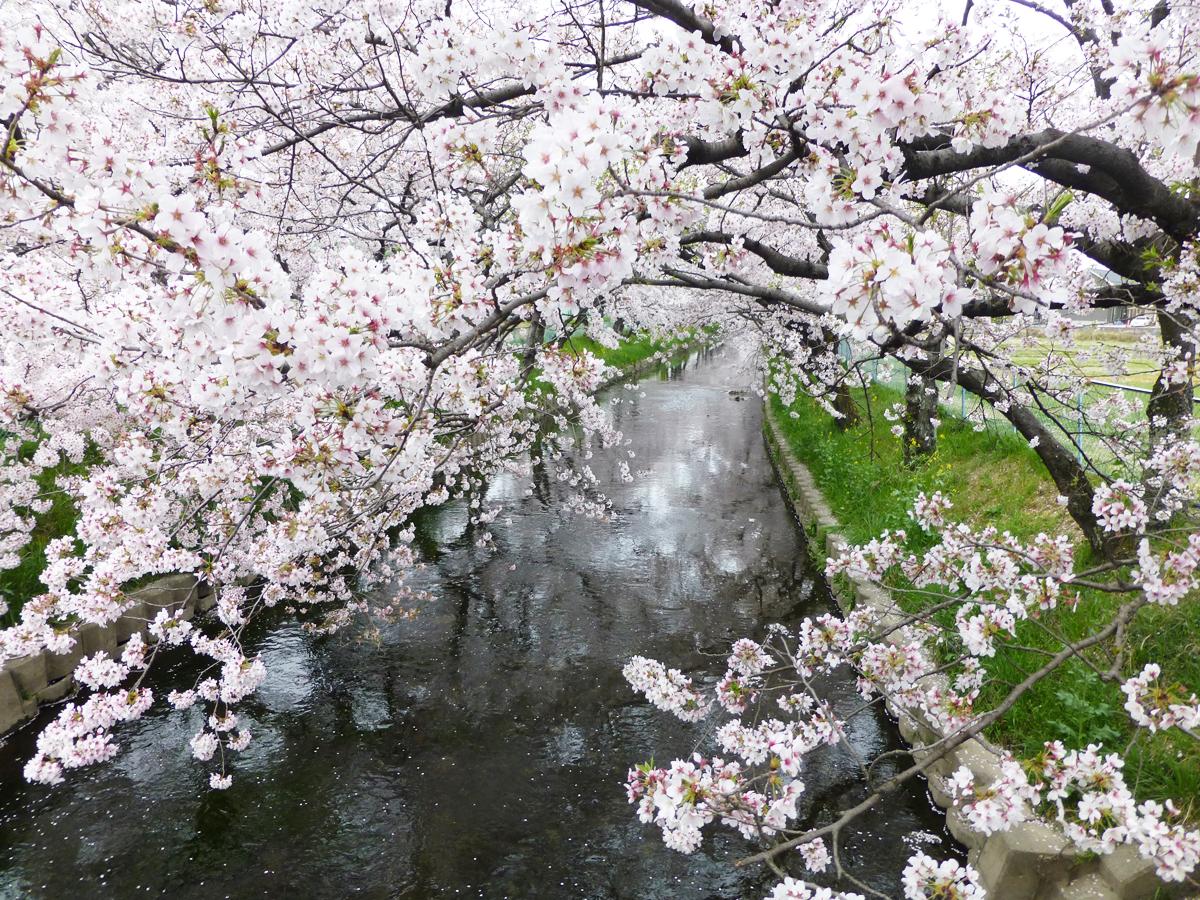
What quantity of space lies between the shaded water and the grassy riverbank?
1176 mm

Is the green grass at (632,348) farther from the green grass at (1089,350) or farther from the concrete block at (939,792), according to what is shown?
the concrete block at (939,792)

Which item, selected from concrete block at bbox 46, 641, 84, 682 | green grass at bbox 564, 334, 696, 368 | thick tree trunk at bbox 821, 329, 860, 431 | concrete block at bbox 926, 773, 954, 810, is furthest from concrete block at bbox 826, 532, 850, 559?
green grass at bbox 564, 334, 696, 368

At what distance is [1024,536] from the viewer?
6715 millimetres

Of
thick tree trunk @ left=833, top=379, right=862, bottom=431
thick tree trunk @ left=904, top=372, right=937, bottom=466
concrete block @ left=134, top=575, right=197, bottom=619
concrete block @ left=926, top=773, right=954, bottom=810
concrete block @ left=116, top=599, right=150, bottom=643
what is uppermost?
thick tree trunk @ left=833, top=379, right=862, bottom=431

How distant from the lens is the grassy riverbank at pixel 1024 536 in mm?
3885

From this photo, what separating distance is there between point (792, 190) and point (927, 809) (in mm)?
6892

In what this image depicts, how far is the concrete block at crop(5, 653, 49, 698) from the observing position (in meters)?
5.88

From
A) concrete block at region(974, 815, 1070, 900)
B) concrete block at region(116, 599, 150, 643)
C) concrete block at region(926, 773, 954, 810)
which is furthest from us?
concrete block at region(116, 599, 150, 643)

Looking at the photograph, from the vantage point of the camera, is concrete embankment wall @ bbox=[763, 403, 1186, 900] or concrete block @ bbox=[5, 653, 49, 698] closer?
concrete embankment wall @ bbox=[763, 403, 1186, 900]

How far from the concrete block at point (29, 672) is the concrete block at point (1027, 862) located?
7.57m

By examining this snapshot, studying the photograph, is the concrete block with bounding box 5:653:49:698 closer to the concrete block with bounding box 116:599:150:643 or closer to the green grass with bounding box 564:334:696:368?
the concrete block with bounding box 116:599:150:643

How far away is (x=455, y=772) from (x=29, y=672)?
13.4ft

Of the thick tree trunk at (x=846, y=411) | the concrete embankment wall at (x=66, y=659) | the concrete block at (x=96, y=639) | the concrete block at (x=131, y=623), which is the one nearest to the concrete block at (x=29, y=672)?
the concrete embankment wall at (x=66, y=659)

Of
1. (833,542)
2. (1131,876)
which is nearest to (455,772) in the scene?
(1131,876)
